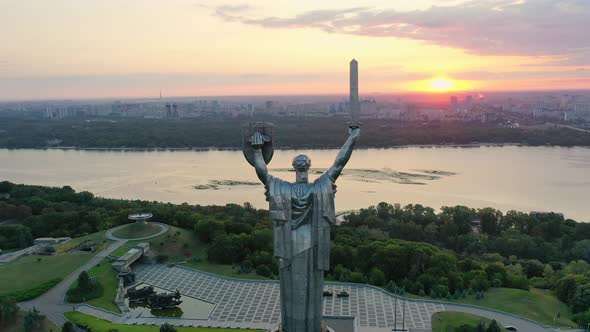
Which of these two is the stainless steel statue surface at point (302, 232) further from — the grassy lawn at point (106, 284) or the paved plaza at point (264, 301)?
the grassy lawn at point (106, 284)

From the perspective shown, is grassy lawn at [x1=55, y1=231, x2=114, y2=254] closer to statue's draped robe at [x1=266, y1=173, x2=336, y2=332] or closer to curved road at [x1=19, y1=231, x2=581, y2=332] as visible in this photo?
curved road at [x1=19, y1=231, x2=581, y2=332]

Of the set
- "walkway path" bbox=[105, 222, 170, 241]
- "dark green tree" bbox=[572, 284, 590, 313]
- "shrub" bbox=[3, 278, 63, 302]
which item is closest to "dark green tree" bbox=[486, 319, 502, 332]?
"dark green tree" bbox=[572, 284, 590, 313]

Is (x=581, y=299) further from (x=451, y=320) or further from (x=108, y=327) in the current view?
(x=108, y=327)

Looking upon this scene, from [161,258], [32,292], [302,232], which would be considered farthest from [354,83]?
[161,258]

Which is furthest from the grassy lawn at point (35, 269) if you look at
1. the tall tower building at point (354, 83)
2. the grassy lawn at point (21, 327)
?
the tall tower building at point (354, 83)

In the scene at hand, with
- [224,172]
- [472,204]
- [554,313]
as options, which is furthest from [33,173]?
[554,313]
